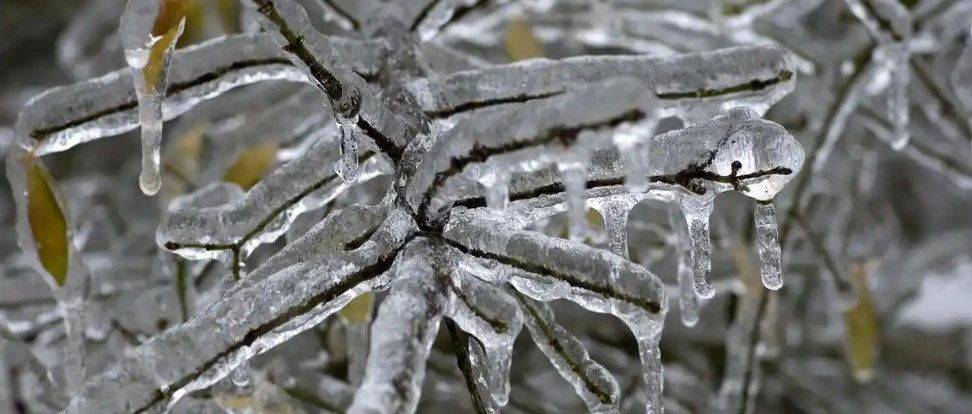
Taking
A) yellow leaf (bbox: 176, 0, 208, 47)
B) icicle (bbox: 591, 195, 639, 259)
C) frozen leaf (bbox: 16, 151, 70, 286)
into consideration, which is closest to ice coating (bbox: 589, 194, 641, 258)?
icicle (bbox: 591, 195, 639, 259)

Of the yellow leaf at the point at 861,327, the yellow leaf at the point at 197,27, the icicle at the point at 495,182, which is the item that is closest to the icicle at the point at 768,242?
the icicle at the point at 495,182

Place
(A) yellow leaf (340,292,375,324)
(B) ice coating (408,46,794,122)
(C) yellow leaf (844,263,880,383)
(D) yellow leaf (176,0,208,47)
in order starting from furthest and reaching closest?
(D) yellow leaf (176,0,208,47)
(C) yellow leaf (844,263,880,383)
(A) yellow leaf (340,292,375,324)
(B) ice coating (408,46,794,122)

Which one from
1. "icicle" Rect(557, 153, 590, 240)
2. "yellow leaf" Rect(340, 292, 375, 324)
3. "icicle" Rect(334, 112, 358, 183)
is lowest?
"icicle" Rect(557, 153, 590, 240)

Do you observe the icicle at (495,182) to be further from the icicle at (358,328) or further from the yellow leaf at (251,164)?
the yellow leaf at (251,164)

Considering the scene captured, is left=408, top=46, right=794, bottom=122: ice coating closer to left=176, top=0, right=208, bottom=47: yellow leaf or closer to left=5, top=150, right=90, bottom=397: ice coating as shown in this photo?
left=5, top=150, right=90, bottom=397: ice coating

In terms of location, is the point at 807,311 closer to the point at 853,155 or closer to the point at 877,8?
the point at 853,155

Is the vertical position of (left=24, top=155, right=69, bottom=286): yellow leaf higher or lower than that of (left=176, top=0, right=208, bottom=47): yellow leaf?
lower

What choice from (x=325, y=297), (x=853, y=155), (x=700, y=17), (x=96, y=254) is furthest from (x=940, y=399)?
(x=325, y=297)
